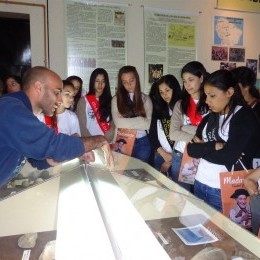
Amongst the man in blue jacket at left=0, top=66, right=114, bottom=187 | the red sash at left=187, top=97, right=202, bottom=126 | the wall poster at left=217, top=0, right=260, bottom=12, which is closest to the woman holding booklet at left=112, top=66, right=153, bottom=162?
the red sash at left=187, top=97, right=202, bottom=126

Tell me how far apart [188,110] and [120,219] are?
5.15 feet

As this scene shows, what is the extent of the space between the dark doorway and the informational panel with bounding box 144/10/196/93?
5.39 feet

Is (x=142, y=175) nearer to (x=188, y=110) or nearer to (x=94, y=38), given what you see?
(x=188, y=110)

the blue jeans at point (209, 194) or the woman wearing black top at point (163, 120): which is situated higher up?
the woman wearing black top at point (163, 120)

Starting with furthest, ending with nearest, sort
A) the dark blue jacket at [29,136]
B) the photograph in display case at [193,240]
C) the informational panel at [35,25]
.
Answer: the informational panel at [35,25]
the dark blue jacket at [29,136]
the photograph in display case at [193,240]

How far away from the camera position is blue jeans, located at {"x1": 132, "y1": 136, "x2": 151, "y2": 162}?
2.96 m

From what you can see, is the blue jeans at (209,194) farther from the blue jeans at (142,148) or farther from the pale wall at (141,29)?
the pale wall at (141,29)

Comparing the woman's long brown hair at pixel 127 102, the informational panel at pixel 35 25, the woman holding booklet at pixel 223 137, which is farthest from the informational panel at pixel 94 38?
the woman holding booklet at pixel 223 137

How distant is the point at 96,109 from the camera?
3398mm

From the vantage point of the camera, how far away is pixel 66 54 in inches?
162

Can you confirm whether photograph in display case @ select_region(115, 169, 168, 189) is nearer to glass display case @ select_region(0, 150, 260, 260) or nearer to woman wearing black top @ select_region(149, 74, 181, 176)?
glass display case @ select_region(0, 150, 260, 260)

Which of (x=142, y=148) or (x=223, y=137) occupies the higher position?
(x=223, y=137)

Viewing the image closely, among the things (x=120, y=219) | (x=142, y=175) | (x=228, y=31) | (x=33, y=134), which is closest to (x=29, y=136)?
(x=33, y=134)

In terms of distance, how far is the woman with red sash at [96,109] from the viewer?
132 inches
